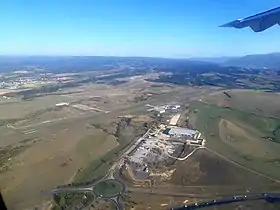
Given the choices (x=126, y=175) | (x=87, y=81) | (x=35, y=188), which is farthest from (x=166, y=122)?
(x=87, y=81)

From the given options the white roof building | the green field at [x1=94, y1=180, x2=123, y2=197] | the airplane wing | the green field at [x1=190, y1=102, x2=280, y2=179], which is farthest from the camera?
the white roof building

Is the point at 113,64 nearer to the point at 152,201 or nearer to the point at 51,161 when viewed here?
the point at 51,161

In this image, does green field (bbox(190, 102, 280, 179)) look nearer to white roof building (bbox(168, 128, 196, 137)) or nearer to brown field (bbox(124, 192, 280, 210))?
white roof building (bbox(168, 128, 196, 137))

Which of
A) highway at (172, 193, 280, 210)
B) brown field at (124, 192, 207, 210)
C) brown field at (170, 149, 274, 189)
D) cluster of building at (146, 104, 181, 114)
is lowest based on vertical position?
cluster of building at (146, 104, 181, 114)

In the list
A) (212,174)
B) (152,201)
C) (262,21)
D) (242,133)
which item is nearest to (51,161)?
(152,201)

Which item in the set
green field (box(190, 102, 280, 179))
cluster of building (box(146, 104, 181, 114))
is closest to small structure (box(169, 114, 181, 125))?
green field (box(190, 102, 280, 179))

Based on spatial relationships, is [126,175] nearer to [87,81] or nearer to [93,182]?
[93,182]
